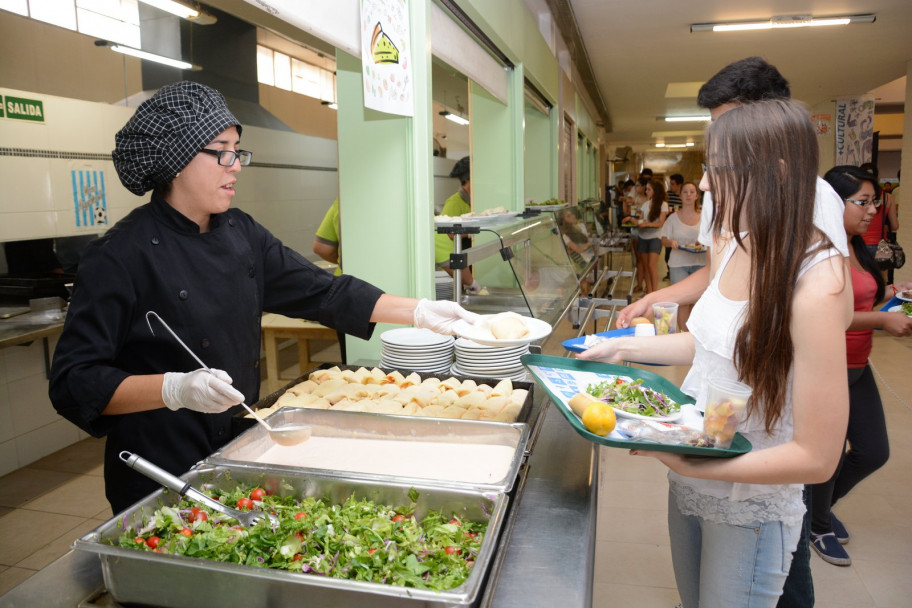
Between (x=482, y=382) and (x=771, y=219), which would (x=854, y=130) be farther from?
(x=771, y=219)

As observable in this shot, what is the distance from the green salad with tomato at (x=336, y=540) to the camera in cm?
111

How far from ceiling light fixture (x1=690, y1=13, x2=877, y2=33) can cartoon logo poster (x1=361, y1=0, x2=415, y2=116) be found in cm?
589

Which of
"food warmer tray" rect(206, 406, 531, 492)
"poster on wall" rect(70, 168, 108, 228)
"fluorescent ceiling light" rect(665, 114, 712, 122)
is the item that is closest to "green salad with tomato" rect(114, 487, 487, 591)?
"food warmer tray" rect(206, 406, 531, 492)

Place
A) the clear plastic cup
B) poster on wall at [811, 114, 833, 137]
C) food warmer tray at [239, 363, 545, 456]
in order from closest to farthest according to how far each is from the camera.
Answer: food warmer tray at [239, 363, 545, 456], the clear plastic cup, poster on wall at [811, 114, 833, 137]

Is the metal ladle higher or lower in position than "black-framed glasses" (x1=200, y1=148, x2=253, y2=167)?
lower

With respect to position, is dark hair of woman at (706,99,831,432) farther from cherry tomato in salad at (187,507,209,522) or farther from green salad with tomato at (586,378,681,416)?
cherry tomato in salad at (187,507,209,522)

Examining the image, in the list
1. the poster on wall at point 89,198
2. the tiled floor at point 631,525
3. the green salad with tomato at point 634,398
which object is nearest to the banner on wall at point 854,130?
the tiled floor at point 631,525

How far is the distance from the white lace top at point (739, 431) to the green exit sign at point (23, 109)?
4.69 m

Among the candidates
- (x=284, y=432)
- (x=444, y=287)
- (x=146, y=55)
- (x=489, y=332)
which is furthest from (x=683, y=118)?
(x=284, y=432)

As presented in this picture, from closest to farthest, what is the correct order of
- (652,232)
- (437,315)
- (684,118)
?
(437,315)
(652,232)
(684,118)

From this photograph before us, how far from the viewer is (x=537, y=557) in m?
1.30

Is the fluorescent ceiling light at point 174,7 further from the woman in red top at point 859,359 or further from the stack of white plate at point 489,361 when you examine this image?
the woman in red top at point 859,359

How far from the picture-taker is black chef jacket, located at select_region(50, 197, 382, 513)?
58.5 inches

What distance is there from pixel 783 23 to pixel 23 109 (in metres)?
7.00
